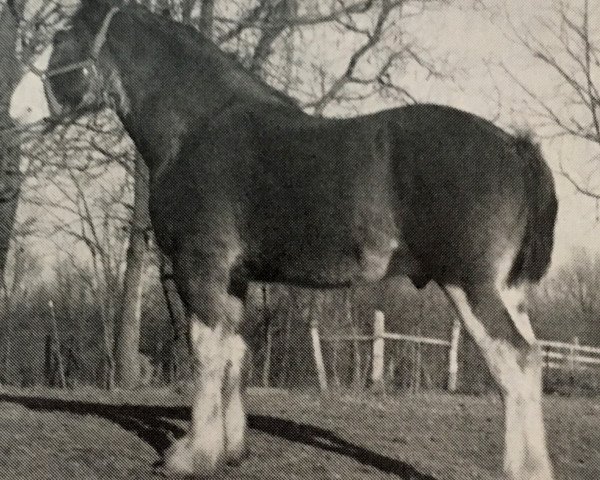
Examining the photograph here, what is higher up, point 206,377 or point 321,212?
point 321,212

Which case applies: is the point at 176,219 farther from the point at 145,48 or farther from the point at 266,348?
the point at 266,348

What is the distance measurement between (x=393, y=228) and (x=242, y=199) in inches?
39.0

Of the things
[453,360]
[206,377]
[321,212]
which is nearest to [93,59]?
[321,212]

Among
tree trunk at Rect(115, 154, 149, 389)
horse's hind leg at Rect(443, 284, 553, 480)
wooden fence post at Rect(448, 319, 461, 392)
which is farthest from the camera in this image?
wooden fence post at Rect(448, 319, 461, 392)

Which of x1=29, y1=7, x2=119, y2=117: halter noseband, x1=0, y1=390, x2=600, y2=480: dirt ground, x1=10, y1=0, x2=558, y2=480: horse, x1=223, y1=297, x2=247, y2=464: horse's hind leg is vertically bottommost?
→ x1=0, y1=390, x2=600, y2=480: dirt ground

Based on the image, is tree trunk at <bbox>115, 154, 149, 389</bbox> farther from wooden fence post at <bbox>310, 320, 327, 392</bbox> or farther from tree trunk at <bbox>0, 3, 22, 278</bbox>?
wooden fence post at <bbox>310, 320, 327, 392</bbox>

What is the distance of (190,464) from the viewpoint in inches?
189

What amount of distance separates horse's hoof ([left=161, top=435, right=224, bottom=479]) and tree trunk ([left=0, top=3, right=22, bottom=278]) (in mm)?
6869

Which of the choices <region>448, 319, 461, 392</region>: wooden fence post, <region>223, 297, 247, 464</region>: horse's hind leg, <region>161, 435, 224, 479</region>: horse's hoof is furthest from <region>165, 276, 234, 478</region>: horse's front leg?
<region>448, 319, 461, 392</region>: wooden fence post

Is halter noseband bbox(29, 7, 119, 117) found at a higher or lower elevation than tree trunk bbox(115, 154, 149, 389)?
higher

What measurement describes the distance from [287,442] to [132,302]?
9366 mm

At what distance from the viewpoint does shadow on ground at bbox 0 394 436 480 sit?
543 cm

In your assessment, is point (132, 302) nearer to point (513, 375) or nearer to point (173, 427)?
point (173, 427)

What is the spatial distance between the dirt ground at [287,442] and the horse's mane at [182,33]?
2.51 meters
